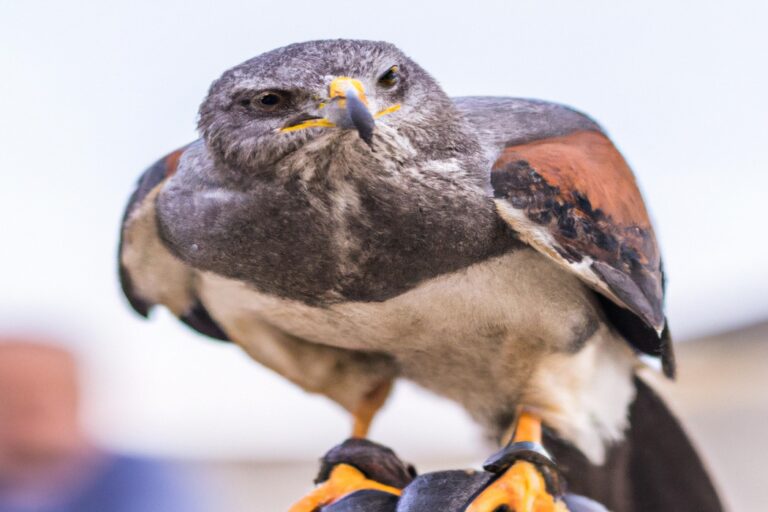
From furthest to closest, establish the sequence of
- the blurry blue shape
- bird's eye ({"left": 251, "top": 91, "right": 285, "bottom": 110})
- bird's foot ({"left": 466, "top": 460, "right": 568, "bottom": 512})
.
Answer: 1. the blurry blue shape
2. bird's foot ({"left": 466, "top": 460, "right": 568, "bottom": 512})
3. bird's eye ({"left": 251, "top": 91, "right": 285, "bottom": 110})

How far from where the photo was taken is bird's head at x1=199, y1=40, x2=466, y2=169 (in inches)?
51.8

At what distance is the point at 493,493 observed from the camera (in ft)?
4.98

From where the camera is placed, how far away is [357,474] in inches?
67.0

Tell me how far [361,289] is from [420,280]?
0.10 metres

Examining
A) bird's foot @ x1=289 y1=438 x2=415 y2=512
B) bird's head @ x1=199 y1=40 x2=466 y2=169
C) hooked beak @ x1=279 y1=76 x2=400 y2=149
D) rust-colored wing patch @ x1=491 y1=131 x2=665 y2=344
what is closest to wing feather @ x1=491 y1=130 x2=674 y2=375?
rust-colored wing patch @ x1=491 y1=131 x2=665 y2=344

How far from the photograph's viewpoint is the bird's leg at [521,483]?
1503mm

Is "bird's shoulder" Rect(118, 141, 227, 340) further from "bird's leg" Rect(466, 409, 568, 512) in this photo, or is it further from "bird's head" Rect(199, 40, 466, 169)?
"bird's leg" Rect(466, 409, 568, 512)

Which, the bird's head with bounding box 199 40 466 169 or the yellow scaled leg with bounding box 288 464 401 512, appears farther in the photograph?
the yellow scaled leg with bounding box 288 464 401 512

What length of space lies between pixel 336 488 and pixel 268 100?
751 mm

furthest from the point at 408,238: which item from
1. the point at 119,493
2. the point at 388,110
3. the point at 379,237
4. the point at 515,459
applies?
the point at 119,493

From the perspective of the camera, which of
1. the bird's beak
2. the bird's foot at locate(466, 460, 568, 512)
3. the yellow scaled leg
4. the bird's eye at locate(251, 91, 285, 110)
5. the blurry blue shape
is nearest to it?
the bird's beak

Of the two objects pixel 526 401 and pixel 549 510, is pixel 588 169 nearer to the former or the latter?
pixel 526 401

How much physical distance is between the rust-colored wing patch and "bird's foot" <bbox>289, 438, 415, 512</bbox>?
524mm

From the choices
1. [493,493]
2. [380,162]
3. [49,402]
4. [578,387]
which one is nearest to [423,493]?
[493,493]
